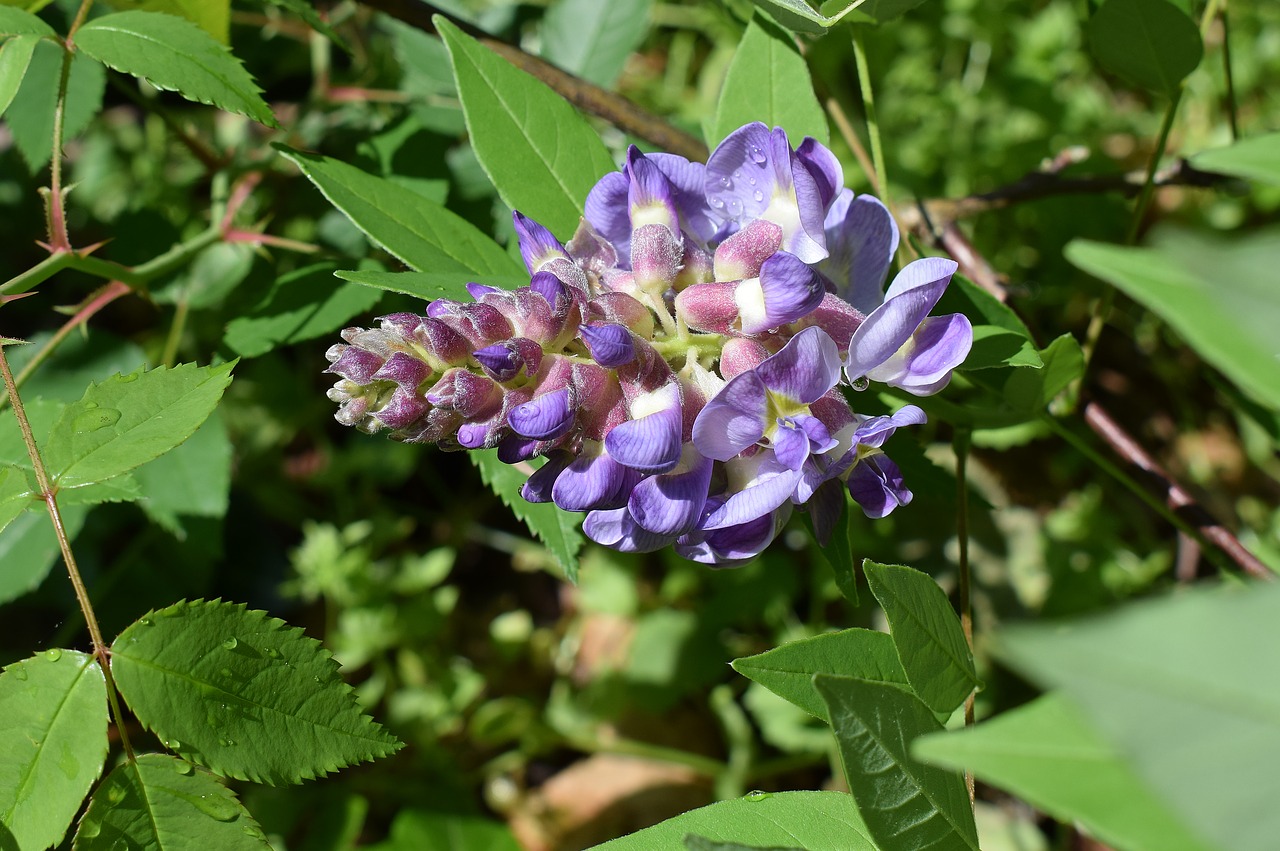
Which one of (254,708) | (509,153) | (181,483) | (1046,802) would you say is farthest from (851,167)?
(1046,802)

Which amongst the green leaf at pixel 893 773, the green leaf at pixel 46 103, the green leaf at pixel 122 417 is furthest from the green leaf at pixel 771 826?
the green leaf at pixel 46 103

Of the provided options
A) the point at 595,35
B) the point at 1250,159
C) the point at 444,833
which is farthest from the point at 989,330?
the point at 444,833

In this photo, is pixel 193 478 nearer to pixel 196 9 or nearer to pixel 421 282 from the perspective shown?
pixel 196 9

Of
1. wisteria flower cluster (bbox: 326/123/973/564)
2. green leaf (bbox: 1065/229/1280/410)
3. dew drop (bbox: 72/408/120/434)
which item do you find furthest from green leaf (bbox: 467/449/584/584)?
green leaf (bbox: 1065/229/1280/410)

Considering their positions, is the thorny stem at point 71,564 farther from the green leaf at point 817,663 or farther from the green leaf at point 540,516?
the green leaf at point 817,663

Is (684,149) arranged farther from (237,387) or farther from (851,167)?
(237,387)

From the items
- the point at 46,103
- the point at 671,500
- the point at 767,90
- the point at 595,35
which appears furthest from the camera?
the point at 595,35
